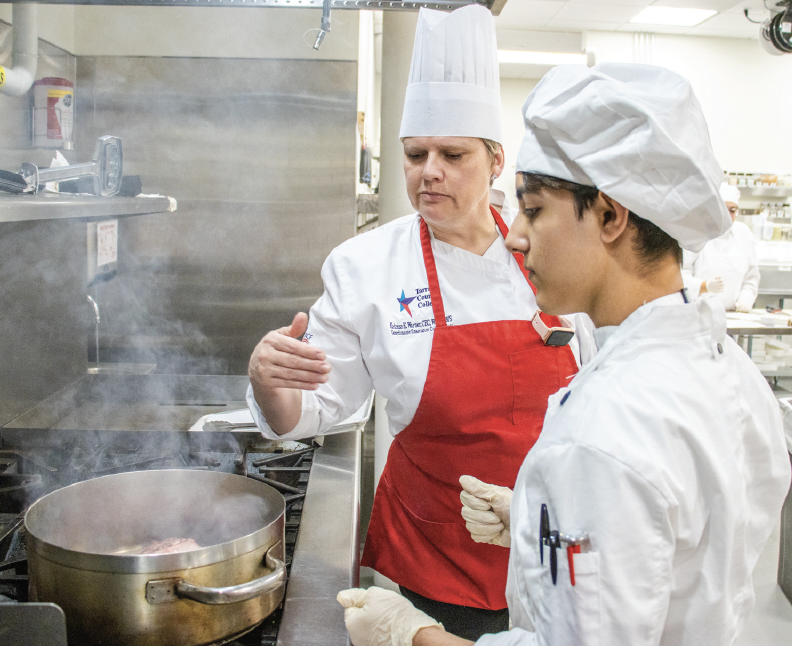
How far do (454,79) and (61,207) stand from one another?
879mm

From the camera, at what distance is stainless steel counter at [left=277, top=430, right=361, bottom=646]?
1.03 metres

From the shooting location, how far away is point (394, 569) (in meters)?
1.46

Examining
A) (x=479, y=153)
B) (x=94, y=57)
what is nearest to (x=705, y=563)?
(x=479, y=153)

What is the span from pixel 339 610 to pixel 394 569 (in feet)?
1.29

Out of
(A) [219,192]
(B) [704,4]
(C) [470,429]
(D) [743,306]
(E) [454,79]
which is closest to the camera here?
(C) [470,429]

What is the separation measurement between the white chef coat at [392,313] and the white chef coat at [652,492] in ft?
1.90

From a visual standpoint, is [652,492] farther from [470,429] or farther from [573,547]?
[470,429]

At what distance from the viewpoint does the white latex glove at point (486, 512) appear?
3.77ft

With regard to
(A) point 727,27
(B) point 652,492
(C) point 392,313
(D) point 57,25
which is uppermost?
(A) point 727,27

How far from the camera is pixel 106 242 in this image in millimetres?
2336

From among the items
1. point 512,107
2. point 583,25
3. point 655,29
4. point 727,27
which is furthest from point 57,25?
point 512,107

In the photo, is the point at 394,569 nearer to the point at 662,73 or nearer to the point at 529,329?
the point at 529,329

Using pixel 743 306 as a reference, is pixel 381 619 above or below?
below

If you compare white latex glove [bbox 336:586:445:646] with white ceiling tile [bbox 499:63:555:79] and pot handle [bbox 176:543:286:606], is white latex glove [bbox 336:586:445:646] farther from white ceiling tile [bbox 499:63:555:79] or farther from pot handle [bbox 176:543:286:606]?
white ceiling tile [bbox 499:63:555:79]
